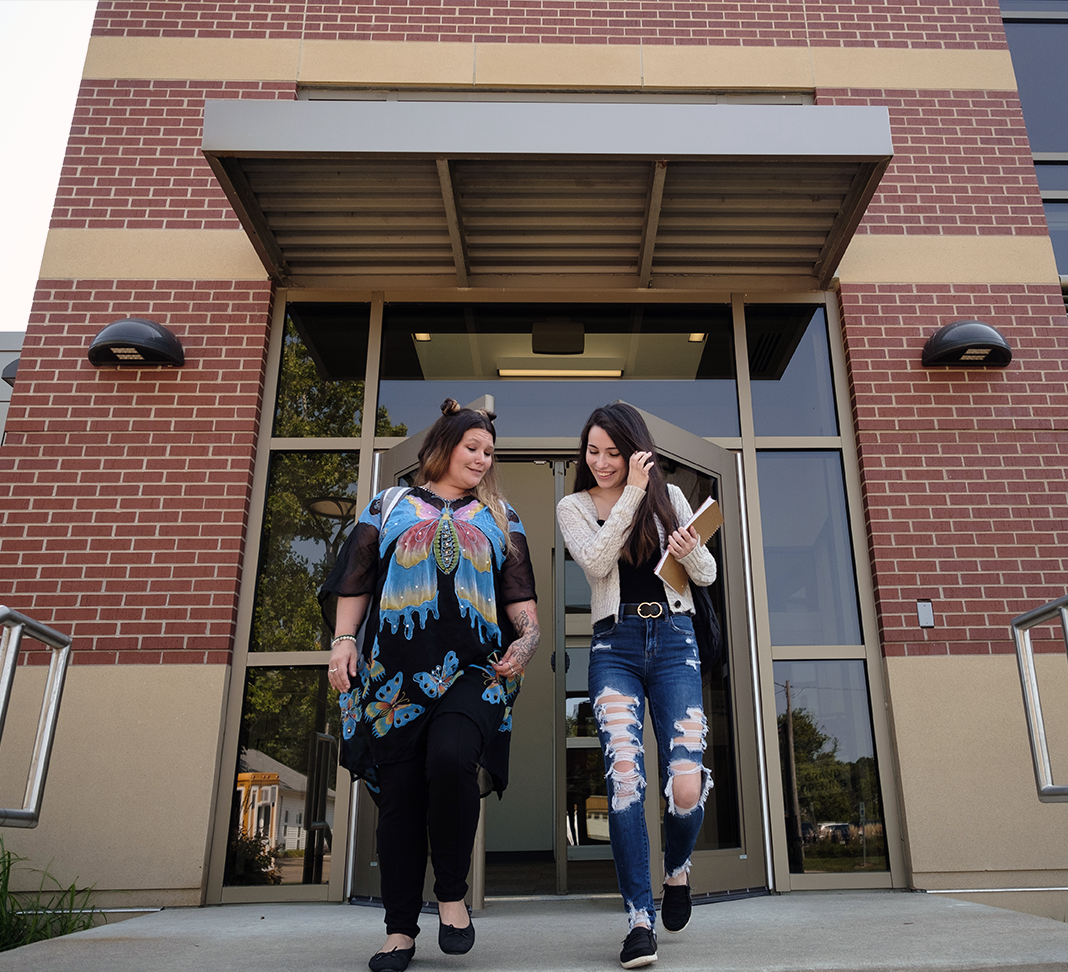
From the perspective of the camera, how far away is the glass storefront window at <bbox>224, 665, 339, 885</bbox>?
4.34 m

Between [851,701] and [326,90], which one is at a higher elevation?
[326,90]

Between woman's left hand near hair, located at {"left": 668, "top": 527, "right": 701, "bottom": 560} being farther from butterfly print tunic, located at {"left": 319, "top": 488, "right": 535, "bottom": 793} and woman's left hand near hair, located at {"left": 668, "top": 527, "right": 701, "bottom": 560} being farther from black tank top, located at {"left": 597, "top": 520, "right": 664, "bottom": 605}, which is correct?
butterfly print tunic, located at {"left": 319, "top": 488, "right": 535, "bottom": 793}

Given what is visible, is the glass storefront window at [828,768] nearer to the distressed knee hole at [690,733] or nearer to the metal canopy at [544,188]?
the distressed knee hole at [690,733]

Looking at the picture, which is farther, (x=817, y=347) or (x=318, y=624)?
(x=817, y=347)

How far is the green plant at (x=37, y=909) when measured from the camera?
355cm

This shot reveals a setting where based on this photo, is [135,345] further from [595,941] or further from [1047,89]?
[1047,89]

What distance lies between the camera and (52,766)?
431 cm

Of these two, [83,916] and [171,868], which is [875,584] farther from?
[83,916]

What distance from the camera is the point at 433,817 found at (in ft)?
8.17

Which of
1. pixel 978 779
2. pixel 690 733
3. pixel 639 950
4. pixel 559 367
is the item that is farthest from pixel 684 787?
pixel 559 367

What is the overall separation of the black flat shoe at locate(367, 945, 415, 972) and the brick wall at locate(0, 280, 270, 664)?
7.90 feet

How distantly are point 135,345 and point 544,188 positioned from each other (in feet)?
7.60

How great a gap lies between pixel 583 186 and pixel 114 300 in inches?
107

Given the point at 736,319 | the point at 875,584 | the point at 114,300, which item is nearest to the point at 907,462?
the point at 875,584
